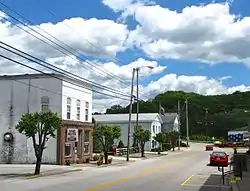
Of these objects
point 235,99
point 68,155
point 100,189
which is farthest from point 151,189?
point 235,99

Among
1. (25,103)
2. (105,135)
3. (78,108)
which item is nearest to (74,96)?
(78,108)

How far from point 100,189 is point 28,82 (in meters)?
23.0

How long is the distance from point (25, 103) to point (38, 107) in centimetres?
139

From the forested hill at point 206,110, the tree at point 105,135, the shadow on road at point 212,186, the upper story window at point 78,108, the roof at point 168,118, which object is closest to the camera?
the shadow on road at point 212,186

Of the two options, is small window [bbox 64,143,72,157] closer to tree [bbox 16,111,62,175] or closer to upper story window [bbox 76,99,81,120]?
upper story window [bbox 76,99,81,120]

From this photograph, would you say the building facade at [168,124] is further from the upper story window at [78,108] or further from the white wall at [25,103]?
the white wall at [25,103]

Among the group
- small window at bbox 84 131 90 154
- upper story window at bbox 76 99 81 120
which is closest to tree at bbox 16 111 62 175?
upper story window at bbox 76 99 81 120

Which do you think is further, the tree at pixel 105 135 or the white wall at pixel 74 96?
the tree at pixel 105 135

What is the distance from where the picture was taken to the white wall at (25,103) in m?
40.6

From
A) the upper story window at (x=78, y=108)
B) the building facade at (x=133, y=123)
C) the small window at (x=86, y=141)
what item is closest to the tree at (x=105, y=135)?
the upper story window at (x=78, y=108)

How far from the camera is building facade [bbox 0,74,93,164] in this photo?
40.5 m

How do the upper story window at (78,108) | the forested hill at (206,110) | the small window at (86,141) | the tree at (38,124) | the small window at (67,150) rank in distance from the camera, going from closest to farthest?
the tree at (38,124) < the small window at (67,150) < the upper story window at (78,108) < the small window at (86,141) < the forested hill at (206,110)

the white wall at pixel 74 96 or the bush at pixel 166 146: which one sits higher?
the white wall at pixel 74 96

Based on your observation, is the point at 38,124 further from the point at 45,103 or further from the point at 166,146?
the point at 166,146
